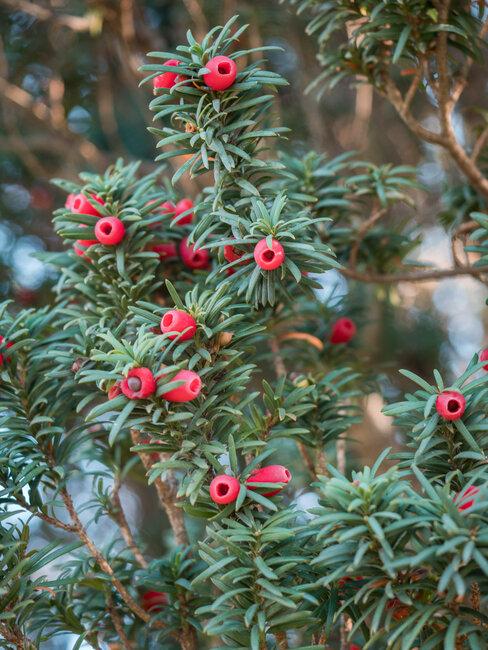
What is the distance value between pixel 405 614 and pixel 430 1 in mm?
1090

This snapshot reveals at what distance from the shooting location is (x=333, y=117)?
3.12m

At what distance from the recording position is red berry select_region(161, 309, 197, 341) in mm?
1054

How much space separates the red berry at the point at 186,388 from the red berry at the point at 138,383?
3cm

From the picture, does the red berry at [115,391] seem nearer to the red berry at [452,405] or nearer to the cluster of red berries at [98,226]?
the cluster of red berries at [98,226]

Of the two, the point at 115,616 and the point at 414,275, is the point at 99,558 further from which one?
the point at 414,275

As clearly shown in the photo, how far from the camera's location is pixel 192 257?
1435 millimetres

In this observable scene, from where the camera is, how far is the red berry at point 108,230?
1.27 m

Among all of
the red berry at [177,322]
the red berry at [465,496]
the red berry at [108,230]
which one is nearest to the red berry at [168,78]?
the red berry at [108,230]

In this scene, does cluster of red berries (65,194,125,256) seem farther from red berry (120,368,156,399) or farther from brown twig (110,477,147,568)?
brown twig (110,477,147,568)

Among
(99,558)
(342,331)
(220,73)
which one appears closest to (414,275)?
(342,331)

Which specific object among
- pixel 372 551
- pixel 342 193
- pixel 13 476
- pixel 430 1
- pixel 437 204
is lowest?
pixel 437 204

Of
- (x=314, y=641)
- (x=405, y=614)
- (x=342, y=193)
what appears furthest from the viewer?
(x=342, y=193)

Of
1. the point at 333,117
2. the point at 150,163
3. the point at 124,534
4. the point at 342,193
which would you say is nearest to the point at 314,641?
the point at 124,534

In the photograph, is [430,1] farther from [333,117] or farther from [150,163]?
[333,117]
